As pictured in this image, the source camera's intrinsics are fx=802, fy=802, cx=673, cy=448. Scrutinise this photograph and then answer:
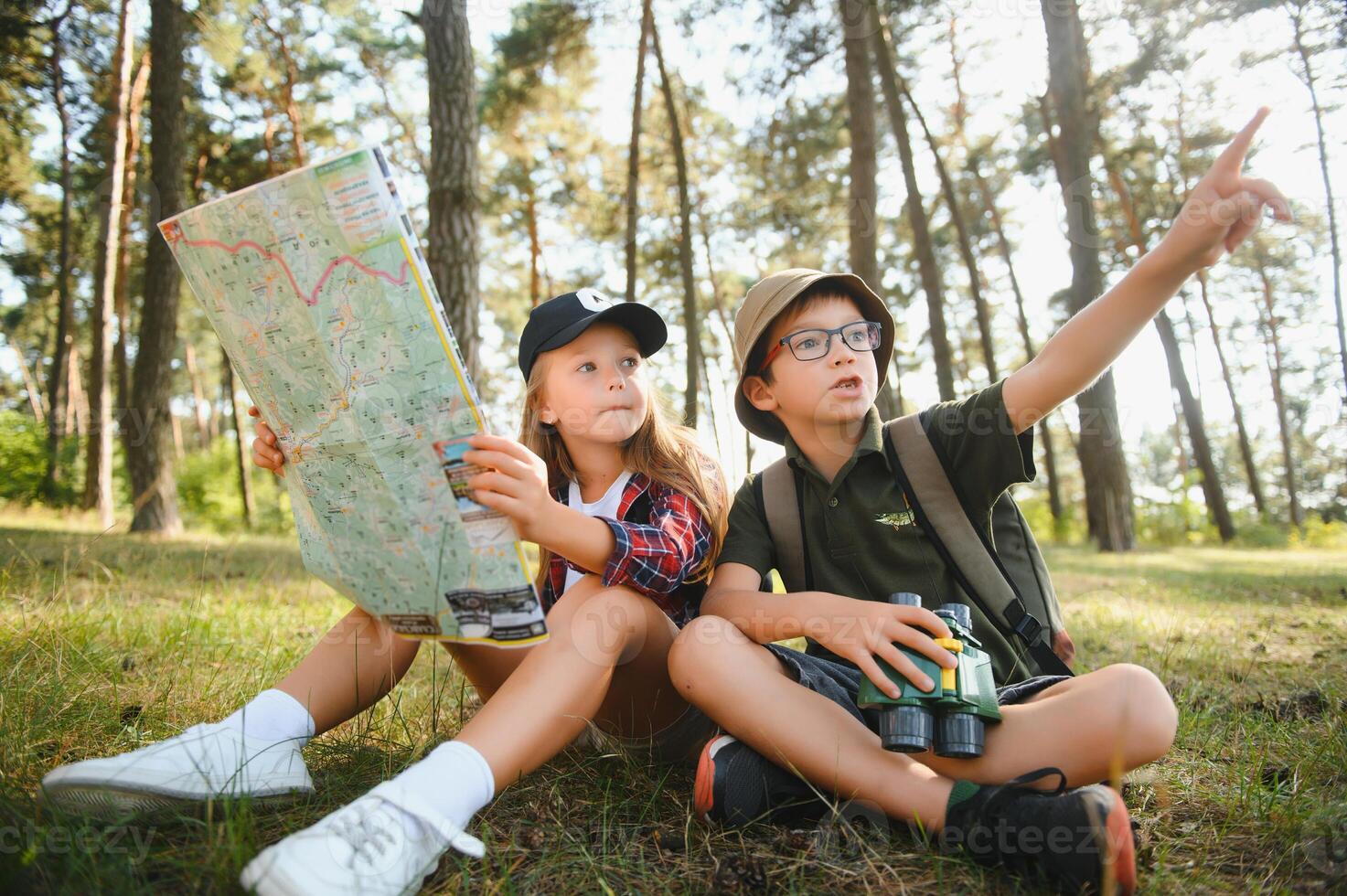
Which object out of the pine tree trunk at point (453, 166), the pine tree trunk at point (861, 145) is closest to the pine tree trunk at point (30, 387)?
the pine tree trunk at point (453, 166)

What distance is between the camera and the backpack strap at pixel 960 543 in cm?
184

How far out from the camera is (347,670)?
1.83 meters

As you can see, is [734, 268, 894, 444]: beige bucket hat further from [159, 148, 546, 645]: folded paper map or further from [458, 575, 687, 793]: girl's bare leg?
[159, 148, 546, 645]: folded paper map

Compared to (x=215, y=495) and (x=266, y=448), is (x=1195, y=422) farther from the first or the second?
(x=215, y=495)

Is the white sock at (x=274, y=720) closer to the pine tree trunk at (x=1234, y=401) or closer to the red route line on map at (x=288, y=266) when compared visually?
the red route line on map at (x=288, y=266)

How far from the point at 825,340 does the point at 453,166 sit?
368cm

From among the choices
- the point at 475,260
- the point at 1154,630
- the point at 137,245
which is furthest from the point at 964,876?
the point at 137,245

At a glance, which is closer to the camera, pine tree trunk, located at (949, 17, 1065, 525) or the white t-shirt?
the white t-shirt

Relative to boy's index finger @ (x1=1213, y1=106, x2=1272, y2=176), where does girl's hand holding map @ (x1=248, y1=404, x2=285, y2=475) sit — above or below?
below

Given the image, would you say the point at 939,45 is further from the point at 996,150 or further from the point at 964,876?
the point at 964,876

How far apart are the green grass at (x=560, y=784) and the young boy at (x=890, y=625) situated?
11 centimetres

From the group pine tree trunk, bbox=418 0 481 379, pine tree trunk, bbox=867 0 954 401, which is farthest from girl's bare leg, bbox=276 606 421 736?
pine tree trunk, bbox=867 0 954 401

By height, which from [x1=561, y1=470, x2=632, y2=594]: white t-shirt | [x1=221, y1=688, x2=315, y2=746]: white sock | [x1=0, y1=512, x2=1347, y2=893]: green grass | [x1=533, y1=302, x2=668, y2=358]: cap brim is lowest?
[x1=0, y1=512, x2=1347, y2=893]: green grass

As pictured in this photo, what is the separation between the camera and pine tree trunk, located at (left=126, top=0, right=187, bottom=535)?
7.69 m
